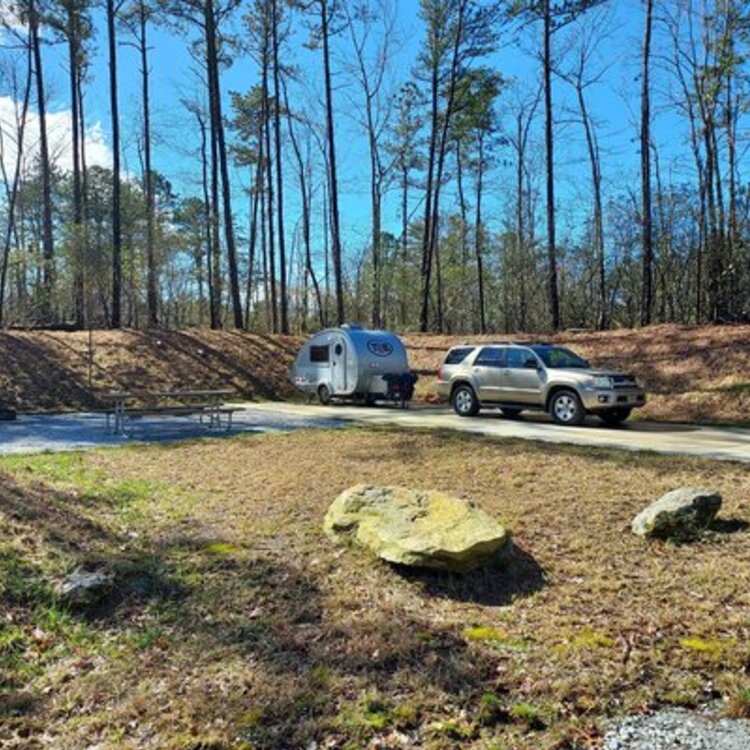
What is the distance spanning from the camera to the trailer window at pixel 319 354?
19328 mm

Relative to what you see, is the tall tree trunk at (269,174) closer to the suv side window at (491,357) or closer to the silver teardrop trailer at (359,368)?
the silver teardrop trailer at (359,368)

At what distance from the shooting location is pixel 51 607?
4.59 metres

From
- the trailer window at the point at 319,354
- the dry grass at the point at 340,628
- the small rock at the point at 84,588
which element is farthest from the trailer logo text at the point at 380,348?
the small rock at the point at 84,588

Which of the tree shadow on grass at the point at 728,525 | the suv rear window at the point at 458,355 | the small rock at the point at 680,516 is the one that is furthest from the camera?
the suv rear window at the point at 458,355

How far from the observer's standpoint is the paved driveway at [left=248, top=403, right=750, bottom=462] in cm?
1060

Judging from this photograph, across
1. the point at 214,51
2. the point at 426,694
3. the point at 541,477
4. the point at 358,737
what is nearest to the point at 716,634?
the point at 426,694

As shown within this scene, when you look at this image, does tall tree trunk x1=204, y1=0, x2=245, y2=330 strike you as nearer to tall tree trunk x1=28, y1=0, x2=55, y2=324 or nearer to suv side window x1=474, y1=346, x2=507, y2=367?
tall tree trunk x1=28, y1=0, x2=55, y2=324

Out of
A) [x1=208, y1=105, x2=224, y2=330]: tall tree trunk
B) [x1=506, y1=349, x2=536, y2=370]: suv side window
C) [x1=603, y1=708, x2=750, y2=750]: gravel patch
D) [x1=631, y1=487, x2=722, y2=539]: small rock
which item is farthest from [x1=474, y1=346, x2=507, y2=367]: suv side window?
[x1=208, y1=105, x2=224, y2=330]: tall tree trunk

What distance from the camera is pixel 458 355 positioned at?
1652 cm

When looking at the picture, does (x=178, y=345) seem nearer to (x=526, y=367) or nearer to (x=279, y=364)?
(x=279, y=364)

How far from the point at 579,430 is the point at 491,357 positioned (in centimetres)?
309

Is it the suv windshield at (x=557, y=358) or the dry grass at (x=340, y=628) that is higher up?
the suv windshield at (x=557, y=358)

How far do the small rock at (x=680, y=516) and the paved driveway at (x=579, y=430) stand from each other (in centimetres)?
404

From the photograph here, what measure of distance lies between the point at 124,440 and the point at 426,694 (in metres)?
9.76
